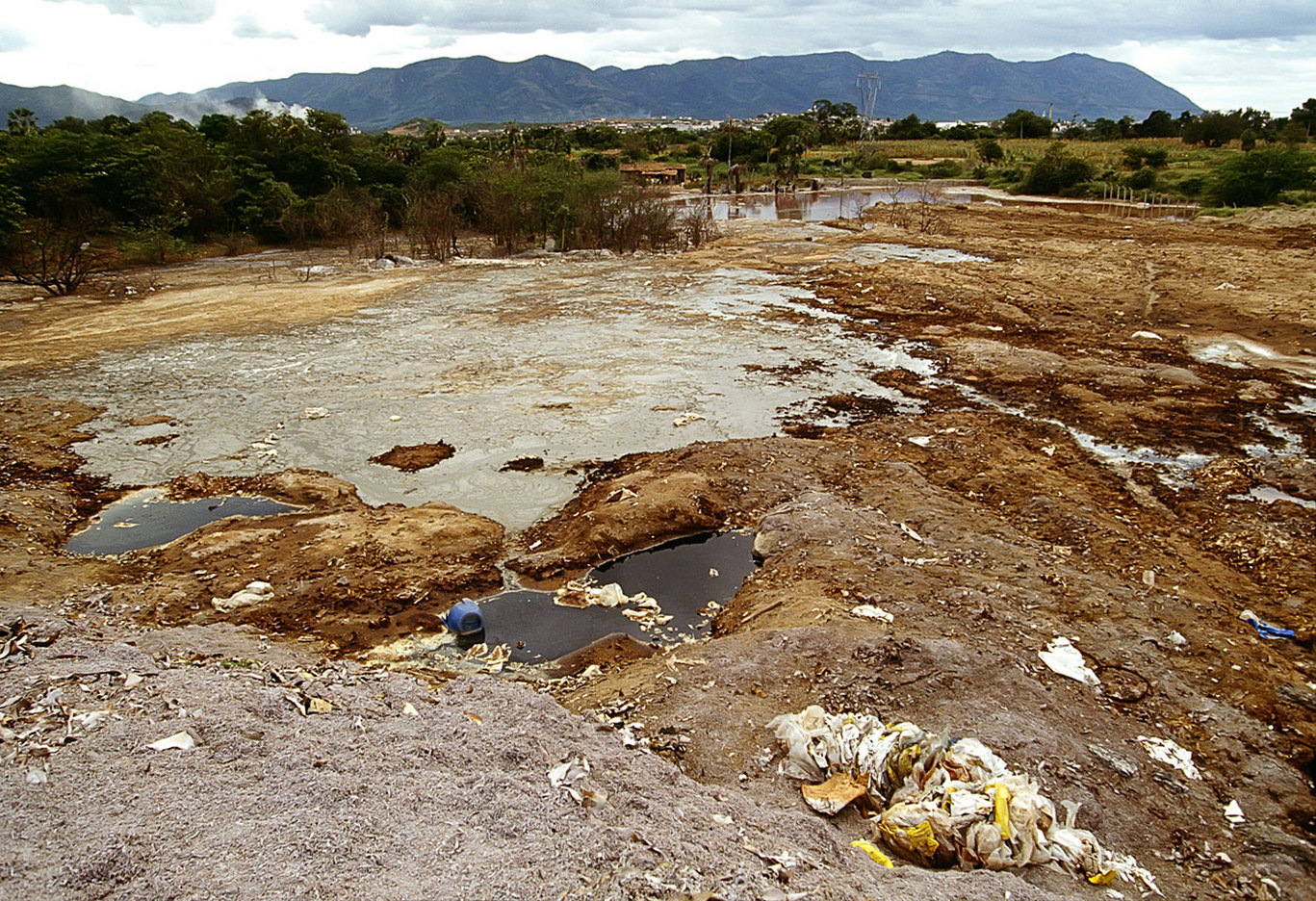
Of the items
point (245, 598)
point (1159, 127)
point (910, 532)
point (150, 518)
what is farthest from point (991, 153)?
point (245, 598)

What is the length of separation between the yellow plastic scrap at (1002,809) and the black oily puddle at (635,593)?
7.70ft

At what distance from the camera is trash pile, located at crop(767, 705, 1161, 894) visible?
10.0ft

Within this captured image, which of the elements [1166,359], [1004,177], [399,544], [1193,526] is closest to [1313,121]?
[1004,177]

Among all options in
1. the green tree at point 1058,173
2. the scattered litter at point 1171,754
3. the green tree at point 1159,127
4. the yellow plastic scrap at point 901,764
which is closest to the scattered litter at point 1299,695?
the scattered litter at point 1171,754

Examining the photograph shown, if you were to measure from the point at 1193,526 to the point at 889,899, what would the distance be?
17.2 feet

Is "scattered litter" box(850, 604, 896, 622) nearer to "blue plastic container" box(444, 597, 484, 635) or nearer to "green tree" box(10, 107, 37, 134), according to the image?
"blue plastic container" box(444, 597, 484, 635)

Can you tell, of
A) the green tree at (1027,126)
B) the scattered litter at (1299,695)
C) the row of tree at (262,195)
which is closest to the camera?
the scattered litter at (1299,695)

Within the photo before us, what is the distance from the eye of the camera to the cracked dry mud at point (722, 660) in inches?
111

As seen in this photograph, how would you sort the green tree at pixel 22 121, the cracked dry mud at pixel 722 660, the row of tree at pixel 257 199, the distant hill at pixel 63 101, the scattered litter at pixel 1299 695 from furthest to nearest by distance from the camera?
the distant hill at pixel 63 101 < the green tree at pixel 22 121 < the row of tree at pixel 257 199 < the scattered litter at pixel 1299 695 < the cracked dry mud at pixel 722 660

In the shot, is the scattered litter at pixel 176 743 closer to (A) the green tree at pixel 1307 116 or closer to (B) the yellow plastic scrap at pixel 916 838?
(B) the yellow plastic scrap at pixel 916 838

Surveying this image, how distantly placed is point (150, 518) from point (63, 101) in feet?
453

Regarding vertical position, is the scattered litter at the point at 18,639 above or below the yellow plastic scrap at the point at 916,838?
above

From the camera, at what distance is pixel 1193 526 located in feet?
21.0

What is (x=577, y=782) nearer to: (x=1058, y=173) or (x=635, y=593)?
(x=635, y=593)
